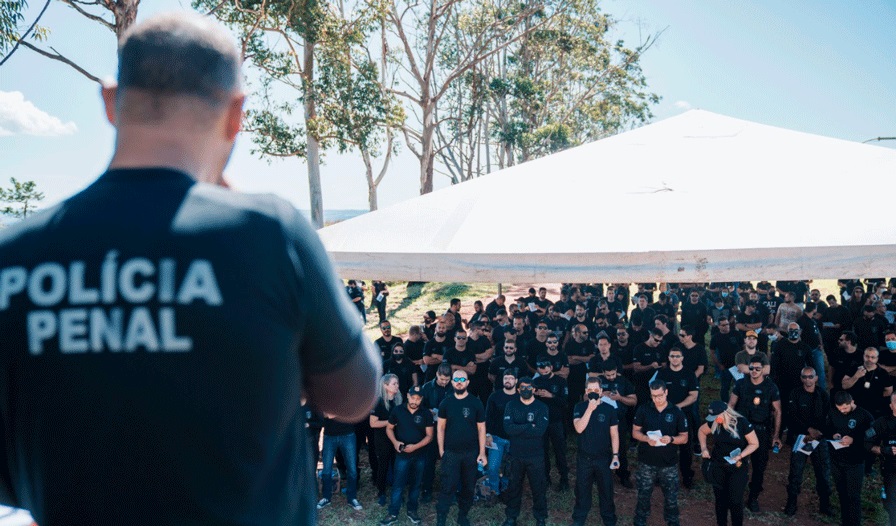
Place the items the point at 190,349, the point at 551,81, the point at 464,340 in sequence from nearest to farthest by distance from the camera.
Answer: the point at 190,349 → the point at 464,340 → the point at 551,81

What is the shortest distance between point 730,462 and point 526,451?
8.01 feet

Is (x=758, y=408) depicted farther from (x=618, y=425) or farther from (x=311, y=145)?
(x=311, y=145)

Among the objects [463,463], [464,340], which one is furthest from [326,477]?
[464,340]

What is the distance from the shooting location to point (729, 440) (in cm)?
747

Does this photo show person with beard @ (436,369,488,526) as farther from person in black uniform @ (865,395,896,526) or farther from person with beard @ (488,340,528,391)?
person in black uniform @ (865,395,896,526)

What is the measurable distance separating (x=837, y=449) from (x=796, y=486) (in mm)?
845

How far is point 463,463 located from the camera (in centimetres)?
802

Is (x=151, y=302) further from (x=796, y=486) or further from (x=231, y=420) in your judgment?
(x=796, y=486)

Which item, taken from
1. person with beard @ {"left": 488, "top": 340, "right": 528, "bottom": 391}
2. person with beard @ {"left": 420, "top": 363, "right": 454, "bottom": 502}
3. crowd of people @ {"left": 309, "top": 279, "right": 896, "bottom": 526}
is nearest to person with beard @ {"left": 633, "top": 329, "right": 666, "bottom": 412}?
crowd of people @ {"left": 309, "top": 279, "right": 896, "bottom": 526}

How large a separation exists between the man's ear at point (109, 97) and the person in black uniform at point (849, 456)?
8.80 metres

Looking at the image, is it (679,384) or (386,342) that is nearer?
(679,384)

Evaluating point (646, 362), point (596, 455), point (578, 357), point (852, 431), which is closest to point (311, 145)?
point (578, 357)

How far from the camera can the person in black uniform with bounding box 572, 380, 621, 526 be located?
25.5ft

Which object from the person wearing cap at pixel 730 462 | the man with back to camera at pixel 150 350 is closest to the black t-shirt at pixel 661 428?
the person wearing cap at pixel 730 462
